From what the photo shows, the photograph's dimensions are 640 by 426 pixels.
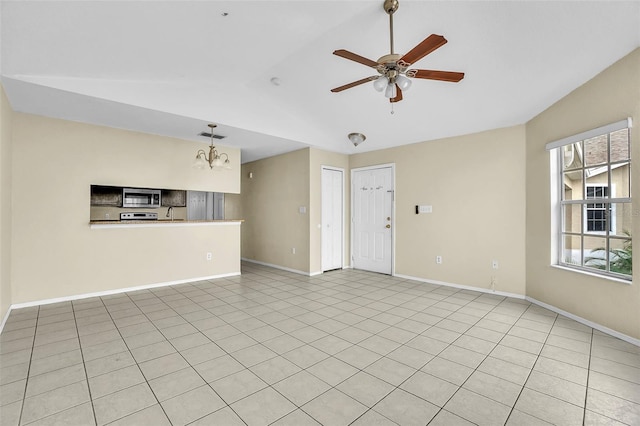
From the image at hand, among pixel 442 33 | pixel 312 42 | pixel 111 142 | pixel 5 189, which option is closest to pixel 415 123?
pixel 442 33

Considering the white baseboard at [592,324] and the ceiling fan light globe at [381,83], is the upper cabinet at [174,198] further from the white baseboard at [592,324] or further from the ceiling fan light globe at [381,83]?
the white baseboard at [592,324]

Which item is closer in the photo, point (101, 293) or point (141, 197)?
point (101, 293)

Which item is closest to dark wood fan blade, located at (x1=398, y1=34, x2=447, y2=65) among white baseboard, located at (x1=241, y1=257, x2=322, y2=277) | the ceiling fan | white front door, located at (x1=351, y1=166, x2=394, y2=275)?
the ceiling fan

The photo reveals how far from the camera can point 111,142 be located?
169 inches

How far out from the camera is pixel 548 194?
12.0 ft

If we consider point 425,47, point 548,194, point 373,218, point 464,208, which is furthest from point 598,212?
point 373,218

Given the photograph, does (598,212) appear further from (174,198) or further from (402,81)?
(174,198)

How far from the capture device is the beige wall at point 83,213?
369 centimetres

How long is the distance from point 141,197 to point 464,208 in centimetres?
529

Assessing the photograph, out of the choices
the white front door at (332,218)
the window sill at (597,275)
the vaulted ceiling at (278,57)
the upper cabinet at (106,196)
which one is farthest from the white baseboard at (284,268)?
the window sill at (597,275)

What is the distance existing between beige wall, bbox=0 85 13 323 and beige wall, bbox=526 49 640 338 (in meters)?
5.93

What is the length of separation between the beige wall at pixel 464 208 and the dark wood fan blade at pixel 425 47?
2908 millimetres

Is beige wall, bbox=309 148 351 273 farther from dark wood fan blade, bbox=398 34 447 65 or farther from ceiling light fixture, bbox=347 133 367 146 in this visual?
dark wood fan blade, bbox=398 34 447 65

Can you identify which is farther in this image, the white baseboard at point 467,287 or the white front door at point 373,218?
the white front door at point 373,218
